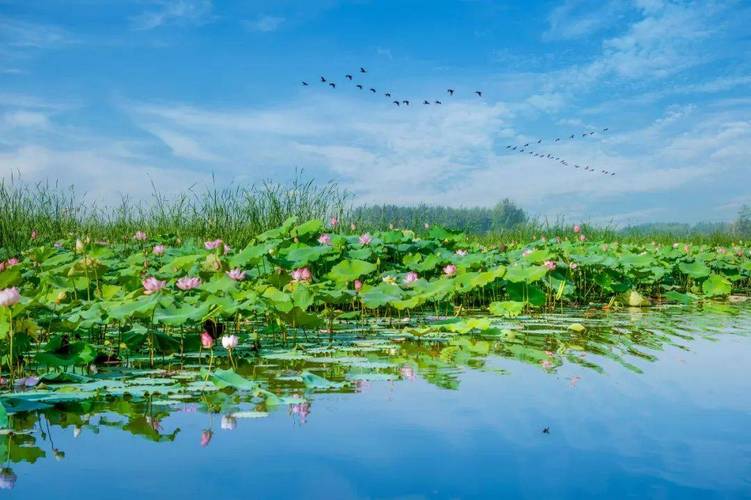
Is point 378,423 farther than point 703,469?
Yes

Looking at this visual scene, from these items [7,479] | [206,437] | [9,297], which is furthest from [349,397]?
[9,297]

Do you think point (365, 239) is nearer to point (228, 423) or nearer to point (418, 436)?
point (228, 423)

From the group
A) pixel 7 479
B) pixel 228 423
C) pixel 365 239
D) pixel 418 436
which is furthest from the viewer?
pixel 365 239

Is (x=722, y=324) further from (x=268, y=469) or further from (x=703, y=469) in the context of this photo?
(x=268, y=469)

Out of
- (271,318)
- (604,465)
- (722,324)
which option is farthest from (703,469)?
(722,324)

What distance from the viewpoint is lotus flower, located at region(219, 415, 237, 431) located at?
7.04 ft

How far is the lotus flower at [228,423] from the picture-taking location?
2145mm

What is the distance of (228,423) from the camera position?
7.21 feet

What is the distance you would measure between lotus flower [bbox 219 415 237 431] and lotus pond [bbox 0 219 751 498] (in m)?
0.01

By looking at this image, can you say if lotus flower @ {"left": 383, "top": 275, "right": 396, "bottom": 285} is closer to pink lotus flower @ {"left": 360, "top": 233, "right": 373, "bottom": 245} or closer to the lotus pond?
the lotus pond

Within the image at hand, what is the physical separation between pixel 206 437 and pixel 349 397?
2.00ft

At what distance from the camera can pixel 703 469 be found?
5.94 feet

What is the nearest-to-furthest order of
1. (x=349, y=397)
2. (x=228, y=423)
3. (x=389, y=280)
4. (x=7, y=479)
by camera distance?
(x=7, y=479), (x=228, y=423), (x=349, y=397), (x=389, y=280)

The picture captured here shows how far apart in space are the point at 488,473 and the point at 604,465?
11.5 inches
